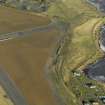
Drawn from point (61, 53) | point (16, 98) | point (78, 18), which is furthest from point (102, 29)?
point (16, 98)

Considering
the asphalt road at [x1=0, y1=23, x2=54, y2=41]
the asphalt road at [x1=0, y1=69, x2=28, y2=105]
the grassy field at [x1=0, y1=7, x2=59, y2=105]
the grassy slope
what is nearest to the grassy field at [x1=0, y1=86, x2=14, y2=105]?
the asphalt road at [x1=0, y1=69, x2=28, y2=105]

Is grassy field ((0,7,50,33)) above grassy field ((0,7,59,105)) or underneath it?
above

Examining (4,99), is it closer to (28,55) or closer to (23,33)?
(28,55)

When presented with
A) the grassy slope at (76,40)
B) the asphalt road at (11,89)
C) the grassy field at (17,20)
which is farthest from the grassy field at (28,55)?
the grassy slope at (76,40)

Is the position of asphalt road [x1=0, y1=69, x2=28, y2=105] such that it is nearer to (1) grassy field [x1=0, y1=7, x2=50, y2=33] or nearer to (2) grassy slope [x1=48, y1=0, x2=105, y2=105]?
(2) grassy slope [x1=48, y1=0, x2=105, y2=105]

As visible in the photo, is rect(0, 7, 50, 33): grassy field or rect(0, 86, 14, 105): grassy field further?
rect(0, 7, 50, 33): grassy field
